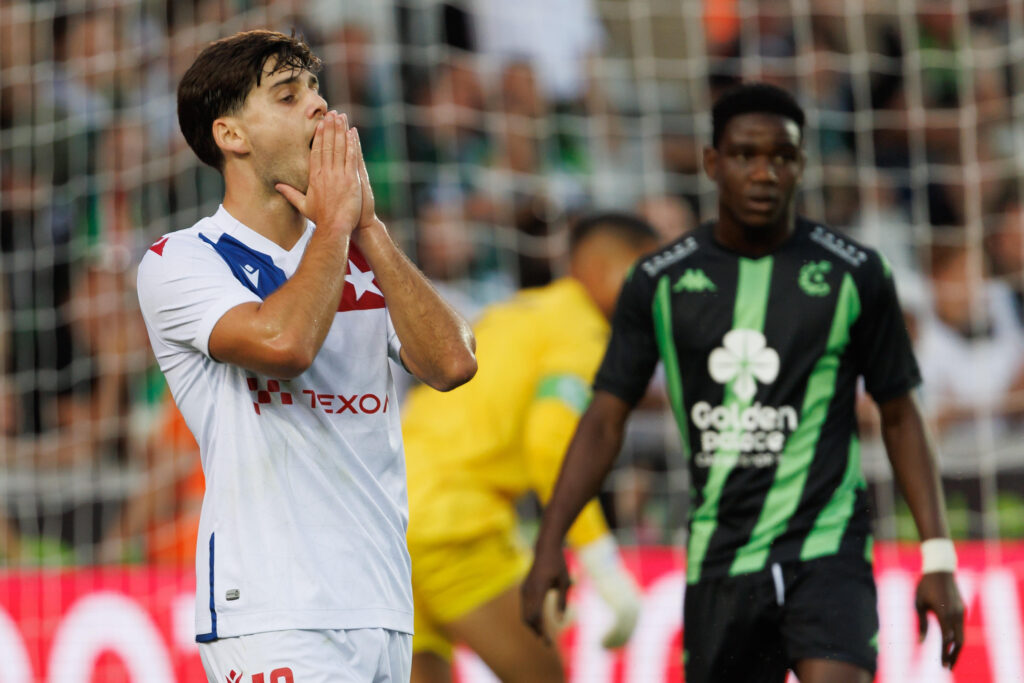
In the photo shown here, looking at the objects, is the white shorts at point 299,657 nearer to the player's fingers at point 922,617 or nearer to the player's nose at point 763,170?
the player's fingers at point 922,617

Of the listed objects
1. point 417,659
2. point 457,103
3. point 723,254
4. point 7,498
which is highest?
point 457,103

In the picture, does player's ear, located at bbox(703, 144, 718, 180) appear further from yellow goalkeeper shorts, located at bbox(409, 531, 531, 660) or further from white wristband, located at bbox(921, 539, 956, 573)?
yellow goalkeeper shorts, located at bbox(409, 531, 531, 660)

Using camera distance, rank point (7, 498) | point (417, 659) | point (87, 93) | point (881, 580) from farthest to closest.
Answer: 1. point (87, 93)
2. point (7, 498)
3. point (881, 580)
4. point (417, 659)

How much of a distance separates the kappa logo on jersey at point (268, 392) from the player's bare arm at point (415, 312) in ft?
0.79

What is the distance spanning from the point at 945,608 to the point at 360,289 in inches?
71.5

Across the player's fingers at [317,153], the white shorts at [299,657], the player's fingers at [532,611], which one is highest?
the player's fingers at [317,153]

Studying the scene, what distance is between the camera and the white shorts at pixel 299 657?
2.59m

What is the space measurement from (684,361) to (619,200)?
5286 mm

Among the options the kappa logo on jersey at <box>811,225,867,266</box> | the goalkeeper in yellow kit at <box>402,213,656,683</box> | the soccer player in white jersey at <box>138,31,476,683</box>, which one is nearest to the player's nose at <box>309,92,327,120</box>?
the soccer player in white jersey at <box>138,31,476,683</box>

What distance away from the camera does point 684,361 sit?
156 inches

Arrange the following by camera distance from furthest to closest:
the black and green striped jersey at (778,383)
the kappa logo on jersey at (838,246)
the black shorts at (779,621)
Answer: the kappa logo on jersey at (838,246) → the black and green striped jersey at (778,383) → the black shorts at (779,621)

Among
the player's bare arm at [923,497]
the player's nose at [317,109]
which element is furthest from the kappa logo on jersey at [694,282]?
the player's nose at [317,109]

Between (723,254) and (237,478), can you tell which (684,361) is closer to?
(723,254)

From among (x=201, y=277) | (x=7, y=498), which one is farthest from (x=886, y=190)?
(x=201, y=277)
